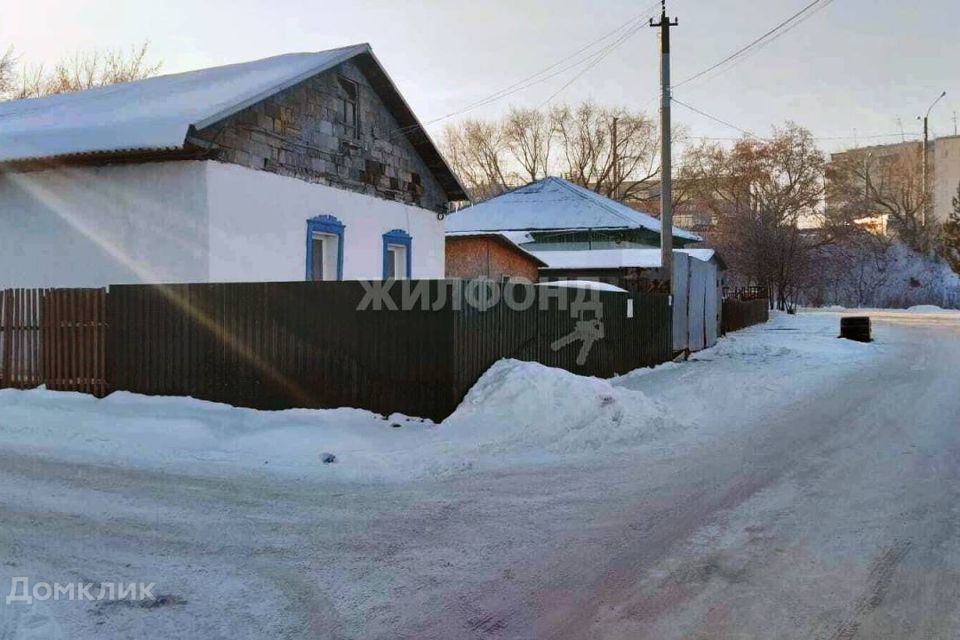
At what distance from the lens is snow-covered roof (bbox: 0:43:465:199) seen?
10.8 meters

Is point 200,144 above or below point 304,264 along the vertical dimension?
above

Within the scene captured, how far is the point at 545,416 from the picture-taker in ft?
26.1

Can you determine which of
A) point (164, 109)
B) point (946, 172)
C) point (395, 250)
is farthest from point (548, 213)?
point (946, 172)

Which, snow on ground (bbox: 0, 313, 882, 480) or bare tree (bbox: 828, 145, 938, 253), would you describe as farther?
bare tree (bbox: 828, 145, 938, 253)

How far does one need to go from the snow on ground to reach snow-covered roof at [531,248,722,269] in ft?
60.9

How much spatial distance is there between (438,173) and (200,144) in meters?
7.53

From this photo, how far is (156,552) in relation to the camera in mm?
4438

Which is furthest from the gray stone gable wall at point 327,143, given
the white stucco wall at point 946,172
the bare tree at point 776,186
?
the white stucco wall at point 946,172

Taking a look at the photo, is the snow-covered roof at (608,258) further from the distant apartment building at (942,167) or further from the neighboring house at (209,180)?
the distant apartment building at (942,167)

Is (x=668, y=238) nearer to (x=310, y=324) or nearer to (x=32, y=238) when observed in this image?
(x=310, y=324)

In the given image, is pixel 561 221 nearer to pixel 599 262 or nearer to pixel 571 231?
pixel 571 231

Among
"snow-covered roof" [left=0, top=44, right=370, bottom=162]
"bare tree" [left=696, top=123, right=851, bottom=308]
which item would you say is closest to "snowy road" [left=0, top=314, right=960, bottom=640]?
"snow-covered roof" [left=0, top=44, right=370, bottom=162]

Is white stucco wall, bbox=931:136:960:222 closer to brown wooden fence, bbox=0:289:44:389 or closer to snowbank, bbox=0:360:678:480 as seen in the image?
snowbank, bbox=0:360:678:480

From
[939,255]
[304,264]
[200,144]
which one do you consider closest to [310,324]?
[200,144]
